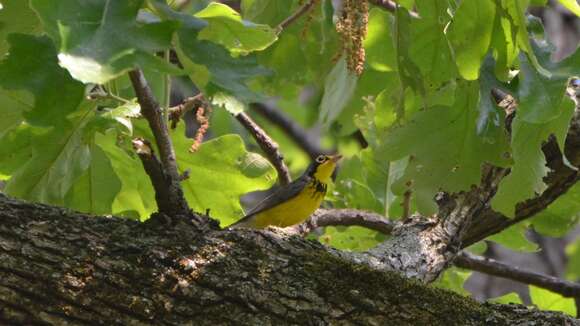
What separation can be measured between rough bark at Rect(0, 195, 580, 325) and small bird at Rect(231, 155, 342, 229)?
2256 mm

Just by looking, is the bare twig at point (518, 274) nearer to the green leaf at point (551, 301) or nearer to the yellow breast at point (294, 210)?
the green leaf at point (551, 301)

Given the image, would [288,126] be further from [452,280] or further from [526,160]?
[526,160]

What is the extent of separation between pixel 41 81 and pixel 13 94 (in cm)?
80

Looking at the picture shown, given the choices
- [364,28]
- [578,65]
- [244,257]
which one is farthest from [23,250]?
[578,65]

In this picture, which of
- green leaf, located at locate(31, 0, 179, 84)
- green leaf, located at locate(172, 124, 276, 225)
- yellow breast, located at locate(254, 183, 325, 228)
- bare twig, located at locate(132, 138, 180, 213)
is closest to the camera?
green leaf, located at locate(31, 0, 179, 84)

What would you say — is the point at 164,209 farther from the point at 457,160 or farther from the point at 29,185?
the point at 457,160

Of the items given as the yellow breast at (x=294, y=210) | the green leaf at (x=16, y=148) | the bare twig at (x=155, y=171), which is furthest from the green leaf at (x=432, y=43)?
the yellow breast at (x=294, y=210)

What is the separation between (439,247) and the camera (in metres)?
3.32

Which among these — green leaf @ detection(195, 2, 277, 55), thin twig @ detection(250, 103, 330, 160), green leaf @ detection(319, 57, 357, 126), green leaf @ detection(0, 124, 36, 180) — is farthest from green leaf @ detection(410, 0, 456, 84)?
thin twig @ detection(250, 103, 330, 160)

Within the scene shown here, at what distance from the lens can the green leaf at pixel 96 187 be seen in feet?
10.5

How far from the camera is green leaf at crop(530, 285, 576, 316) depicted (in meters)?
4.34

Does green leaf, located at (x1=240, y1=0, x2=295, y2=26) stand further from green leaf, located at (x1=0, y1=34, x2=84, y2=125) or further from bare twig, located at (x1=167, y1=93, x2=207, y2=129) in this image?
green leaf, located at (x1=0, y1=34, x2=84, y2=125)

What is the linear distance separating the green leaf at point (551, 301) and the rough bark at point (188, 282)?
6.71 ft

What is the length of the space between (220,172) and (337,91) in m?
0.59
